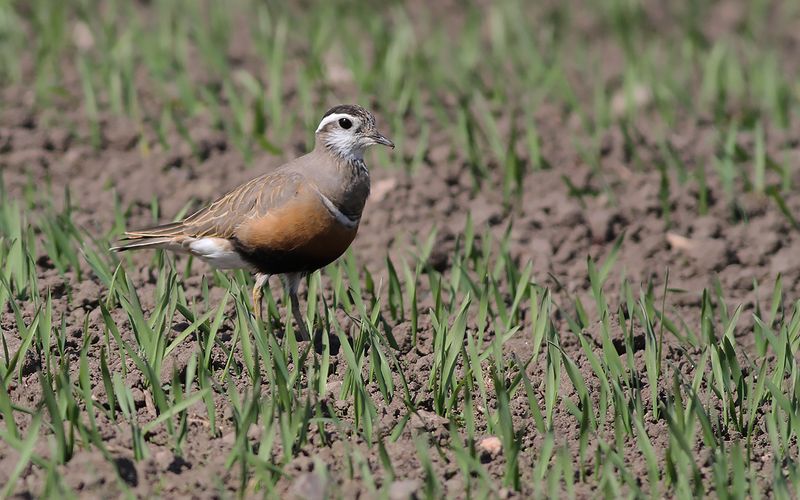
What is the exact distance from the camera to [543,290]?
5781 mm

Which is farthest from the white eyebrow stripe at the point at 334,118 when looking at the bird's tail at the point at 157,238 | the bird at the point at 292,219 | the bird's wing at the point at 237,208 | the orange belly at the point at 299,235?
the bird's tail at the point at 157,238

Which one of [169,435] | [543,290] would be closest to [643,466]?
[543,290]

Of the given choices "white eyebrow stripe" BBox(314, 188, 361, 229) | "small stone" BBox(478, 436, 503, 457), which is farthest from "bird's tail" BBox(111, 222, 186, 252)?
"small stone" BBox(478, 436, 503, 457)

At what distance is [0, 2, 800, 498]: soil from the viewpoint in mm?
4828

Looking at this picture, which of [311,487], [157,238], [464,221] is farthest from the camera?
[464,221]

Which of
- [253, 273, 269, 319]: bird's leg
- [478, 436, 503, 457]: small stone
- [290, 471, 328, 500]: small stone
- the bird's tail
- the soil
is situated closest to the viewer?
[290, 471, 328, 500]: small stone

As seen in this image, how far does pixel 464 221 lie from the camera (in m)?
6.93

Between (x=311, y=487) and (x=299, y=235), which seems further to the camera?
(x=299, y=235)

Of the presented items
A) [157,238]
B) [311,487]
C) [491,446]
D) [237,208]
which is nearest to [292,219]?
[237,208]

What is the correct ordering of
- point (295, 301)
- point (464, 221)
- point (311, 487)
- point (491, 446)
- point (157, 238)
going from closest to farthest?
point (311, 487)
point (491, 446)
point (295, 301)
point (157, 238)
point (464, 221)

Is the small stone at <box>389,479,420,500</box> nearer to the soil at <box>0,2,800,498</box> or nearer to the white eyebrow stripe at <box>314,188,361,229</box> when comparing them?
the soil at <box>0,2,800,498</box>

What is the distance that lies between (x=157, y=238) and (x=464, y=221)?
74.1 inches

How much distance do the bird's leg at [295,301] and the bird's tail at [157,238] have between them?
0.55m

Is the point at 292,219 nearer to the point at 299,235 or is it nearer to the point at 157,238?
the point at 299,235
